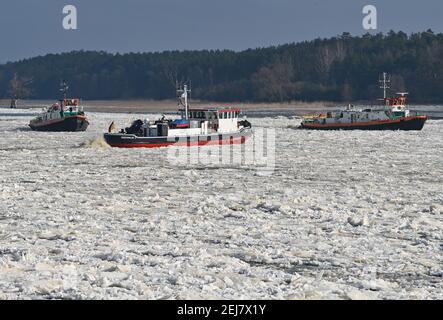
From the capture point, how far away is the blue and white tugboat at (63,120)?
66938 millimetres

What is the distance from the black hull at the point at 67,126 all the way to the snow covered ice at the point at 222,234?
3644 centimetres

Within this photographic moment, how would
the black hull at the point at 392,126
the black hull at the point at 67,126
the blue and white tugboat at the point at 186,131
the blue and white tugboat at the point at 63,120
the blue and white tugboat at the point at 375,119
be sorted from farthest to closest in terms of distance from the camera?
the blue and white tugboat at the point at 63,120, the black hull at the point at 67,126, the blue and white tugboat at the point at 375,119, the black hull at the point at 392,126, the blue and white tugboat at the point at 186,131

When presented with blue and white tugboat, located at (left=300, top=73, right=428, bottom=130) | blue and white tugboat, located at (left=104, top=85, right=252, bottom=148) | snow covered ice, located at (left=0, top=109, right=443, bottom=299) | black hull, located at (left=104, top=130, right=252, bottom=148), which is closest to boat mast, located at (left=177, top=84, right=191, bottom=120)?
blue and white tugboat, located at (left=104, top=85, right=252, bottom=148)

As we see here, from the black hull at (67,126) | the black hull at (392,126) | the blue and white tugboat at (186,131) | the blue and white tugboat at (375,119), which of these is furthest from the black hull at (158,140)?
the blue and white tugboat at (375,119)

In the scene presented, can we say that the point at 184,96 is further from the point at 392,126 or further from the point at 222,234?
the point at 222,234

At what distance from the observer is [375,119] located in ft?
226

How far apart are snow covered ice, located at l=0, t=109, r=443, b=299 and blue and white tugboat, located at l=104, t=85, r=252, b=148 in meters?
15.8

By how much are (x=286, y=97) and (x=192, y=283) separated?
162 meters

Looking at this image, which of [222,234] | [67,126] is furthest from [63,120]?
[222,234]

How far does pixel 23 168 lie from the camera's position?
31.7m

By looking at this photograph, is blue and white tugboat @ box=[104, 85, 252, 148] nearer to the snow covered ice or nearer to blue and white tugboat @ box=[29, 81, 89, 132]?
blue and white tugboat @ box=[29, 81, 89, 132]

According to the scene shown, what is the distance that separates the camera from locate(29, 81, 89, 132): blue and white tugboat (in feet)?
220

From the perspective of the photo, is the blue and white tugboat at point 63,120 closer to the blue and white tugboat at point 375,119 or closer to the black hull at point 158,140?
the blue and white tugboat at point 375,119
